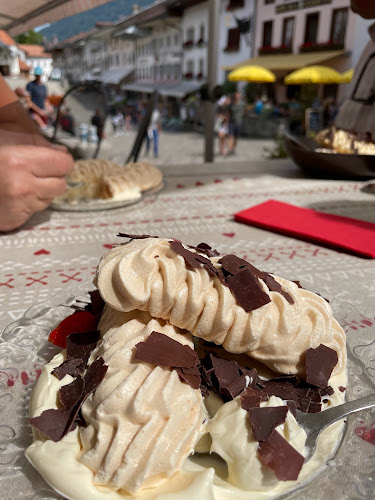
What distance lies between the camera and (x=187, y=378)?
2.42 ft

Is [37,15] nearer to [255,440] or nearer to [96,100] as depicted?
[96,100]

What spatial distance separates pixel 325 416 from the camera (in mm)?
721

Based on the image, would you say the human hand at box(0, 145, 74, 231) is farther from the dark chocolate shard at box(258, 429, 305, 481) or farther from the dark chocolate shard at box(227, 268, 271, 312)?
the dark chocolate shard at box(258, 429, 305, 481)

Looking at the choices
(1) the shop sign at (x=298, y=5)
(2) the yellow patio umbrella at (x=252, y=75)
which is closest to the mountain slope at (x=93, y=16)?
(2) the yellow patio umbrella at (x=252, y=75)

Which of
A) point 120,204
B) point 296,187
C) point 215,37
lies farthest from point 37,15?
point 296,187

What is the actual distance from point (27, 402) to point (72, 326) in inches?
8.9

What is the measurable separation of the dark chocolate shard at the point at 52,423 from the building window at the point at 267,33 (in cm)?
1518

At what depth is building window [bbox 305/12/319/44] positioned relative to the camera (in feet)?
40.6

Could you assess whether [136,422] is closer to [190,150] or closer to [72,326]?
[72,326]

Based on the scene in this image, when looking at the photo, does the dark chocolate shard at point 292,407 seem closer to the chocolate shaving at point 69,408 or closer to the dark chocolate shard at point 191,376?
the dark chocolate shard at point 191,376

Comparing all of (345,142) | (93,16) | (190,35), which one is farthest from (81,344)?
(190,35)

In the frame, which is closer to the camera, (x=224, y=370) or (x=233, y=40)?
(x=224, y=370)

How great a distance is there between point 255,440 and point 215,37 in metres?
2.97

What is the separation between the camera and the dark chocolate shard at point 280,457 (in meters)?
0.61
